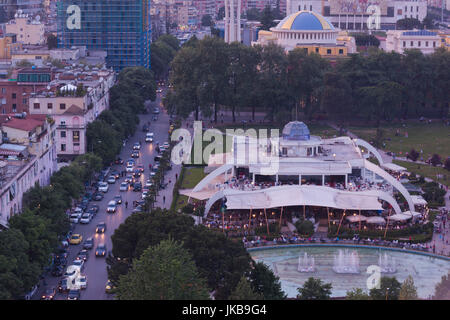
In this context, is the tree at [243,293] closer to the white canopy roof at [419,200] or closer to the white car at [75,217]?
the white car at [75,217]

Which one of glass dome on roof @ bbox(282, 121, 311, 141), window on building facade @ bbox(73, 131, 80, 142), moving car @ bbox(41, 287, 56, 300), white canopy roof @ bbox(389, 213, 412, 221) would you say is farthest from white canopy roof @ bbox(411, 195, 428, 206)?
window on building facade @ bbox(73, 131, 80, 142)

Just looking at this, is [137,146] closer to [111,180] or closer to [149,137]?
[149,137]

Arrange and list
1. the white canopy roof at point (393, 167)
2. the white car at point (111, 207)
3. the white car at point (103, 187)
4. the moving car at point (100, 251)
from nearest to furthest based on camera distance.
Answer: the moving car at point (100, 251) → the white car at point (111, 207) → the white car at point (103, 187) → the white canopy roof at point (393, 167)

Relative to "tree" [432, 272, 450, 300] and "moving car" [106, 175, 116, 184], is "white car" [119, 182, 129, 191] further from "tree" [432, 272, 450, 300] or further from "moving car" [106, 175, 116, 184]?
"tree" [432, 272, 450, 300]

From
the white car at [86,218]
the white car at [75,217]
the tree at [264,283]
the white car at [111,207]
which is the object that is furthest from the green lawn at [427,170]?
the tree at [264,283]
